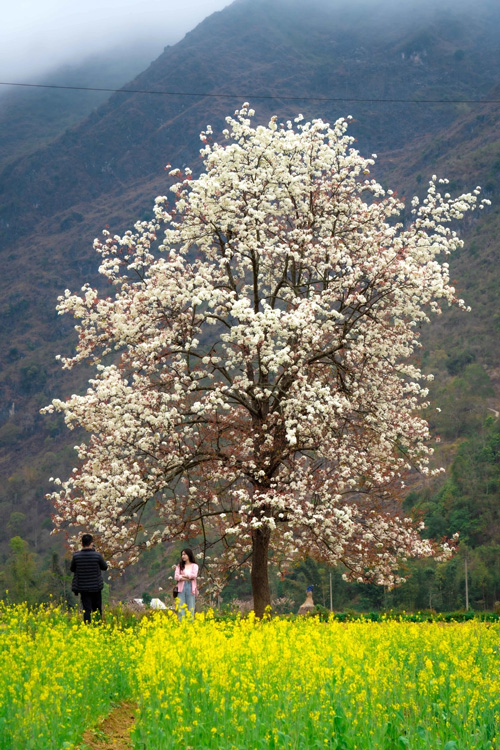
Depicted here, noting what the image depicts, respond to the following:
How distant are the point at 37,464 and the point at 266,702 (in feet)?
556

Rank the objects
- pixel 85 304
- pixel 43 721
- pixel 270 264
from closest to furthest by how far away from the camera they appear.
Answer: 1. pixel 43 721
2. pixel 85 304
3. pixel 270 264

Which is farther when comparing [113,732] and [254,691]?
[113,732]

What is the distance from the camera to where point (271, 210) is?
19.2m

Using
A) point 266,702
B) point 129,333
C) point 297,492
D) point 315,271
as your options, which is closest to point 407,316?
point 315,271

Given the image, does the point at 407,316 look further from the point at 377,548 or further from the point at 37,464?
the point at 37,464

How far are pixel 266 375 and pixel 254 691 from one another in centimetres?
1116

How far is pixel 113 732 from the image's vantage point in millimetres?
8570

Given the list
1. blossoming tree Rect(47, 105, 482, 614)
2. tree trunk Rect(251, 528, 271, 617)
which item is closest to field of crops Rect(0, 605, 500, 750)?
blossoming tree Rect(47, 105, 482, 614)

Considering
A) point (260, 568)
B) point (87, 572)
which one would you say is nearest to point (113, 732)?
point (87, 572)

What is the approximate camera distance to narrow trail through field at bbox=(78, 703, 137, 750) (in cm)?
778

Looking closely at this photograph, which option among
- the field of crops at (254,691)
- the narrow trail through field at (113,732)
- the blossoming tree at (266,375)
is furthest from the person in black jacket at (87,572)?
the narrow trail through field at (113,732)

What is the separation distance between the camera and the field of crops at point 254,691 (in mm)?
6328

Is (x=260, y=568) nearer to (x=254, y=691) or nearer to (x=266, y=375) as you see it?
(x=266, y=375)

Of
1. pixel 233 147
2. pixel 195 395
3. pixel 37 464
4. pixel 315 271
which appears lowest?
pixel 37 464
